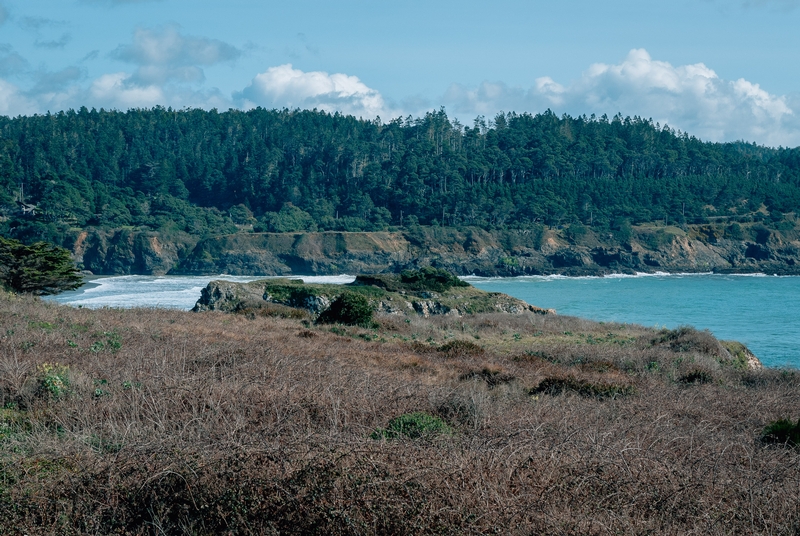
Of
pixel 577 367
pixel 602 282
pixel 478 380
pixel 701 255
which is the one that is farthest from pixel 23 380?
pixel 701 255

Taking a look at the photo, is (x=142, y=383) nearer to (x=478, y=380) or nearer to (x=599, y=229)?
(x=478, y=380)

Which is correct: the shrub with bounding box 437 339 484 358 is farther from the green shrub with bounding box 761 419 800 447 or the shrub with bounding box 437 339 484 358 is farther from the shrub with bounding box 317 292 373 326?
the green shrub with bounding box 761 419 800 447

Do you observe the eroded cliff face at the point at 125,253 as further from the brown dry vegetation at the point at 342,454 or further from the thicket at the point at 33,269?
the brown dry vegetation at the point at 342,454

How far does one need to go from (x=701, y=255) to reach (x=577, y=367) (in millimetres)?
99954

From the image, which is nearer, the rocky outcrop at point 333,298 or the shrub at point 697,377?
the shrub at point 697,377

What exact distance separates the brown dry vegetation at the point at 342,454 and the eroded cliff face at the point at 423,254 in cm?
9053

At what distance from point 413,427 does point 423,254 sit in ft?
321

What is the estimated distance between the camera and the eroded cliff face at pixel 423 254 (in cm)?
10094

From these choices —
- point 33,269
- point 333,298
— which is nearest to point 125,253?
point 333,298

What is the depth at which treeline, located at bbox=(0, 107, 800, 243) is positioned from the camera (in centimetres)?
11856

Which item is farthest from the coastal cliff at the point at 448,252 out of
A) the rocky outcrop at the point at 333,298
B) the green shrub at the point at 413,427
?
the green shrub at the point at 413,427

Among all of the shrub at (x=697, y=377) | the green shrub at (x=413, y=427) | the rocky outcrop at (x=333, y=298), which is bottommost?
the rocky outcrop at (x=333, y=298)

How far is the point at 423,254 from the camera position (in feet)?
343

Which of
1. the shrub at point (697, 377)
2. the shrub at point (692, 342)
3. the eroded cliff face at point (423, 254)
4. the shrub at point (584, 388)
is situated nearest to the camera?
the shrub at point (584, 388)
